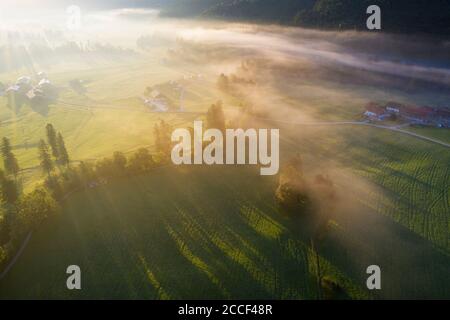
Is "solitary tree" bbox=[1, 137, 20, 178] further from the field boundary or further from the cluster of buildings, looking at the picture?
the cluster of buildings

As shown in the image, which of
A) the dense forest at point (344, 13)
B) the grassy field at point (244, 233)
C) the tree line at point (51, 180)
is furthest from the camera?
the dense forest at point (344, 13)

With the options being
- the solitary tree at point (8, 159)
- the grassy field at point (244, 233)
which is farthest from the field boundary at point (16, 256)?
the solitary tree at point (8, 159)

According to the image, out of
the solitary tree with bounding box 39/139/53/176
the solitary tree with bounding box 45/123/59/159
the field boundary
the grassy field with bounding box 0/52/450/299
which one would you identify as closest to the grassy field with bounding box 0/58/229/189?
the grassy field with bounding box 0/52/450/299

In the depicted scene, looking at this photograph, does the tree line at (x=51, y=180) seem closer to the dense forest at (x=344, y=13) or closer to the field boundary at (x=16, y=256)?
the field boundary at (x=16, y=256)

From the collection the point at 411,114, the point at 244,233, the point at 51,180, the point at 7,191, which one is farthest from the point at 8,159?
the point at 411,114

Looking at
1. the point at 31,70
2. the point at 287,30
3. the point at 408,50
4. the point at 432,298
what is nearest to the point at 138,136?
the point at 432,298

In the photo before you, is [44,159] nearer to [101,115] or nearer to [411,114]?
[101,115]

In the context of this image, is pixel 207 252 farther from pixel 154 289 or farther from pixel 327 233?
pixel 327 233
